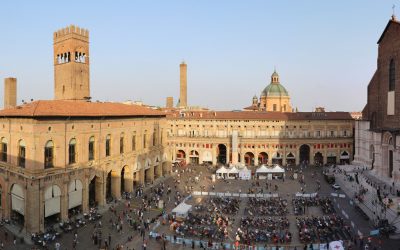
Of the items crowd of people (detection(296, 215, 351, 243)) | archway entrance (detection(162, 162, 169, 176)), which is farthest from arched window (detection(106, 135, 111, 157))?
crowd of people (detection(296, 215, 351, 243))

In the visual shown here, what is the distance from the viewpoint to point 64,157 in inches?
1353

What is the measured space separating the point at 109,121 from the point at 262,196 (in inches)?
857

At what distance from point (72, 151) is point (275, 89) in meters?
75.7

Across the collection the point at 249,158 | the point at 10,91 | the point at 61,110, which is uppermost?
the point at 10,91

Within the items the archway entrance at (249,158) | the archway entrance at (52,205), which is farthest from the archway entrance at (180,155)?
the archway entrance at (52,205)

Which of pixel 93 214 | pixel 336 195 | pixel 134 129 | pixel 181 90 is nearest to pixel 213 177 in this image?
pixel 134 129

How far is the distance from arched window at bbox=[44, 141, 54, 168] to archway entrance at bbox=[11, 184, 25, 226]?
135 inches

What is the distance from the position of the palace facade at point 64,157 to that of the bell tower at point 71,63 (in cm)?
1251

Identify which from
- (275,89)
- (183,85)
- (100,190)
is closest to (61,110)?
(100,190)

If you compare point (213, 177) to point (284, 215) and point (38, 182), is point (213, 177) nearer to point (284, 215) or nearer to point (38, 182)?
point (284, 215)

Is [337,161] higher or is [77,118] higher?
[77,118]

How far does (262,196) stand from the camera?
45000 mm

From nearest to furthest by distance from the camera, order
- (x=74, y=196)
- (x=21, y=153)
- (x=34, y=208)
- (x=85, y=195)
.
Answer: (x=34, y=208) → (x=21, y=153) → (x=74, y=196) → (x=85, y=195)

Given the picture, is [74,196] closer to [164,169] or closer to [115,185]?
[115,185]
